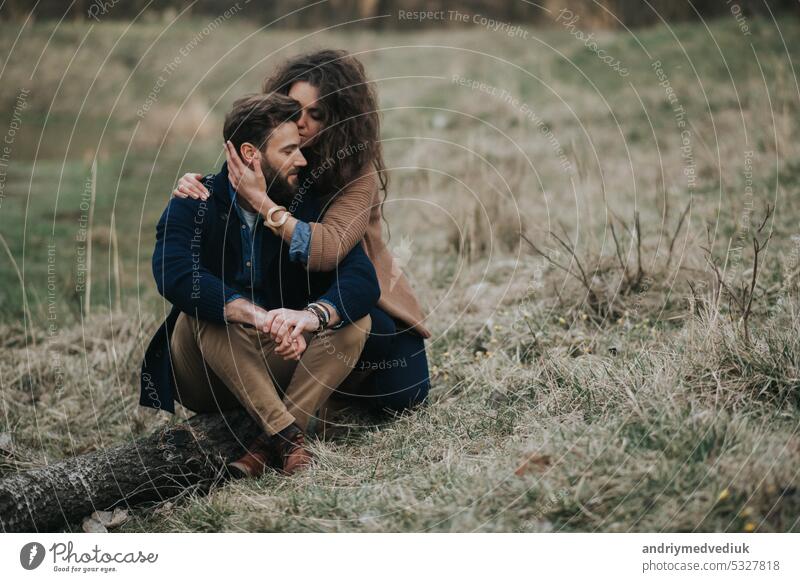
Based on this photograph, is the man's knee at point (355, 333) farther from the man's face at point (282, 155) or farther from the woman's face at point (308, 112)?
the woman's face at point (308, 112)

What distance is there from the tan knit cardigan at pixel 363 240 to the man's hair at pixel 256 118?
37cm

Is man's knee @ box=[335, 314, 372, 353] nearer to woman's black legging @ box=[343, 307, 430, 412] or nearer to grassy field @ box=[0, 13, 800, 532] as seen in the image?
woman's black legging @ box=[343, 307, 430, 412]

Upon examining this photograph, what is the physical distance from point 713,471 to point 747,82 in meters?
6.34

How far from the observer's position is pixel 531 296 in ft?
13.4

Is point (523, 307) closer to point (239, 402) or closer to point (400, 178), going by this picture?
point (239, 402)

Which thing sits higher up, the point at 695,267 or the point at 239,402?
the point at 695,267

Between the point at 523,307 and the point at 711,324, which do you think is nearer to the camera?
the point at 711,324

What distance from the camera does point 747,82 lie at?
7.47 metres

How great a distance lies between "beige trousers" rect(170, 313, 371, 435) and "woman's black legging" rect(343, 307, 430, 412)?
14 cm

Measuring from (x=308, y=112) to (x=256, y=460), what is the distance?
4.50 ft

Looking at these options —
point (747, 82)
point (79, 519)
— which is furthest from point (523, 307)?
point (747, 82)

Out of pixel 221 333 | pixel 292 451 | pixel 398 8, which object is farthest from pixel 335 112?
pixel 398 8

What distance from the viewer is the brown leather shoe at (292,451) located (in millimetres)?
2824
